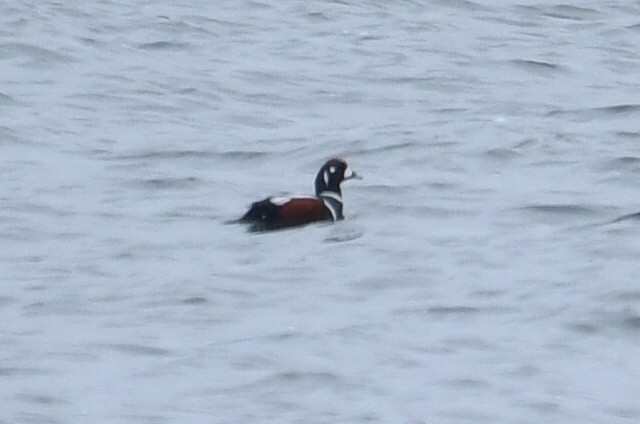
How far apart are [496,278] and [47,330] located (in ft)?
7.43

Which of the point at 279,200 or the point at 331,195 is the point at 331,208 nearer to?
the point at 331,195

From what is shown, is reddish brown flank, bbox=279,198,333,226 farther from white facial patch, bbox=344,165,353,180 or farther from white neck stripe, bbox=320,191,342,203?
white facial patch, bbox=344,165,353,180

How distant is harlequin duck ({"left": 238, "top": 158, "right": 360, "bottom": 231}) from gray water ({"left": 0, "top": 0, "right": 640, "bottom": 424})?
10 cm

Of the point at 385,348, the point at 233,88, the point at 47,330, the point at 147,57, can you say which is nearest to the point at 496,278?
the point at 385,348

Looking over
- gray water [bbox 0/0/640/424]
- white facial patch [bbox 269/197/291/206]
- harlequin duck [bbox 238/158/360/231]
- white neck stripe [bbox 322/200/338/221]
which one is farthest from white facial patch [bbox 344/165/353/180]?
white facial patch [bbox 269/197/291/206]

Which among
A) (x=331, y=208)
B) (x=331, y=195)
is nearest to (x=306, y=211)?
(x=331, y=208)

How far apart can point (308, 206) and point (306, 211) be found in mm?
29

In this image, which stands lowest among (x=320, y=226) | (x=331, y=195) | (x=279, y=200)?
(x=320, y=226)

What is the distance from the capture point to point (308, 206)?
40.7ft

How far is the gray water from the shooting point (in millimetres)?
9008

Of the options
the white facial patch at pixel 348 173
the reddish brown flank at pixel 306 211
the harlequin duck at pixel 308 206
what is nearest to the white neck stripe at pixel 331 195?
the harlequin duck at pixel 308 206

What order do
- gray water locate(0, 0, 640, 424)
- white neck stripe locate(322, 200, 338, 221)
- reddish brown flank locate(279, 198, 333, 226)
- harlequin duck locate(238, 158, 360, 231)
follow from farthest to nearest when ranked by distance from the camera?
white neck stripe locate(322, 200, 338, 221) → reddish brown flank locate(279, 198, 333, 226) → harlequin duck locate(238, 158, 360, 231) → gray water locate(0, 0, 640, 424)

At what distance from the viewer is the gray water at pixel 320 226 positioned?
901cm

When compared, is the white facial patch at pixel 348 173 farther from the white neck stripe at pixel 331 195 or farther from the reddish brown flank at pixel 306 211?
the reddish brown flank at pixel 306 211
